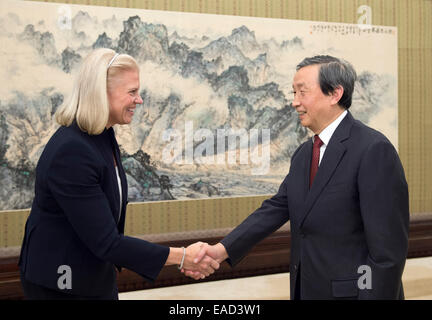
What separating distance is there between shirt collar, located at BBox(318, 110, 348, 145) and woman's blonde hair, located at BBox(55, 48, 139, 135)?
104 centimetres

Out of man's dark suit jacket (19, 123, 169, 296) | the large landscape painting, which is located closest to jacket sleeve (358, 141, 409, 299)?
man's dark suit jacket (19, 123, 169, 296)

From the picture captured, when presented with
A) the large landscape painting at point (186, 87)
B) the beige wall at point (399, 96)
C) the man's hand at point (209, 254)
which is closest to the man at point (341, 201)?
the man's hand at point (209, 254)

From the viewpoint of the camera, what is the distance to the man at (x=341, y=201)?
220 centimetres

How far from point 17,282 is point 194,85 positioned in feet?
7.94

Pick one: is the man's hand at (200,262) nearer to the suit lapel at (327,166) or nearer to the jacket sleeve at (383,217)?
the suit lapel at (327,166)

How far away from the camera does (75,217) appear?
7.27 feet

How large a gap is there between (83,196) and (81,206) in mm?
43

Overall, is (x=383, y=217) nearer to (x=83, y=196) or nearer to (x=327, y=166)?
(x=327, y=166)

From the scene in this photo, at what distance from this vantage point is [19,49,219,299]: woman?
7.22 feet

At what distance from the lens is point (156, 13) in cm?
492

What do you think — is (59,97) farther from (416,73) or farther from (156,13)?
(416,73)

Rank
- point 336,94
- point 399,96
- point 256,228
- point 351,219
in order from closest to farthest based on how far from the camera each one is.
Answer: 1. point 351,219
2. point 336,94
3. point 256,228
4. point 399,96

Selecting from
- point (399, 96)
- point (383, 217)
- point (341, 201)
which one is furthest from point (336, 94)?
point (399, 96)
